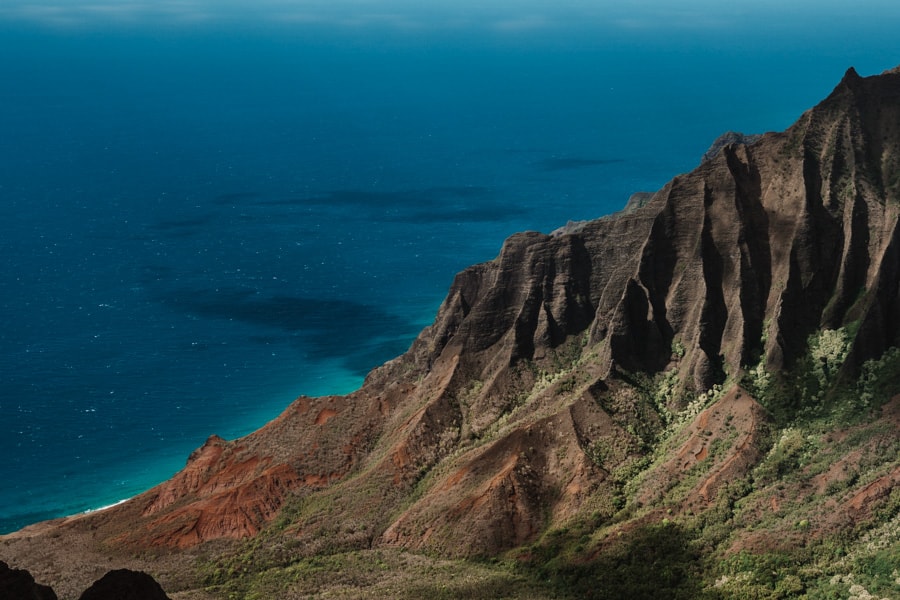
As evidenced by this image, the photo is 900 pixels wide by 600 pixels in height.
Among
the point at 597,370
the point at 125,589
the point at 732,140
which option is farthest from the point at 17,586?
the point at 732,140

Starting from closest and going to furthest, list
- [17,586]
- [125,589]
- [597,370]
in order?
1. [17,586]
2. [125,589]
3. [597,370]

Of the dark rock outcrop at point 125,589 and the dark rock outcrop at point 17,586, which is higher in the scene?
the dark rock outcrop at point 17,586

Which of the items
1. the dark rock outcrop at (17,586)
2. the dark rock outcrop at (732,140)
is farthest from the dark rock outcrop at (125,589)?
the dark rock outcrop at (732,140)

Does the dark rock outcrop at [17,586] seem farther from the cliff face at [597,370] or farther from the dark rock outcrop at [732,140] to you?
the dark rock outcrop at [732,140]

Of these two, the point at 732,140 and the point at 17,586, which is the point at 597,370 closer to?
the point at 17,586

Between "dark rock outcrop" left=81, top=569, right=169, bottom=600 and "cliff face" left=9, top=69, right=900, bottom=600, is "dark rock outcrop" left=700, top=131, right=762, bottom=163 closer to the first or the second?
"cliff face" left=9, top=69, right=900, bottom=600

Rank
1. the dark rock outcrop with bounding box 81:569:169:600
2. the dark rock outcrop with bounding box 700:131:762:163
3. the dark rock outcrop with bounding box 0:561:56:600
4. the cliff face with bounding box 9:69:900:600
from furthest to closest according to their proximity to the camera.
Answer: the dark rock outcrop with bounding box 700:131:762:163, the cliff face with bounding box 9:69:900:600, the dark rock outcrop with bounding box 81:569:169:600, the dark rock outcrop with bounding box 0:561:56:600

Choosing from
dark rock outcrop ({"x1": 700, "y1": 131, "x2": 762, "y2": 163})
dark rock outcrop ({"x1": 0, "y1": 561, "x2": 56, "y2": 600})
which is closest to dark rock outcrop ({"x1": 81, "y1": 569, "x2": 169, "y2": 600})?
dark rock outcrop ({"x1": 0, "y1": 561, "x2": 56, "y2": 600})

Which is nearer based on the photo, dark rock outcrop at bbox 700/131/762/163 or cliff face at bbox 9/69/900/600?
cliff face at bbox 9/69/900/600

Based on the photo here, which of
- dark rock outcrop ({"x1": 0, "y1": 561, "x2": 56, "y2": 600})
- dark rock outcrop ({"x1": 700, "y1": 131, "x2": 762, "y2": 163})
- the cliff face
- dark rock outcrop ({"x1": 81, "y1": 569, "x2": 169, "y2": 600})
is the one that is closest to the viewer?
dark rock outcrop ({"x1": 0, "y1": 561, "x2": 56, "y2": 600})
